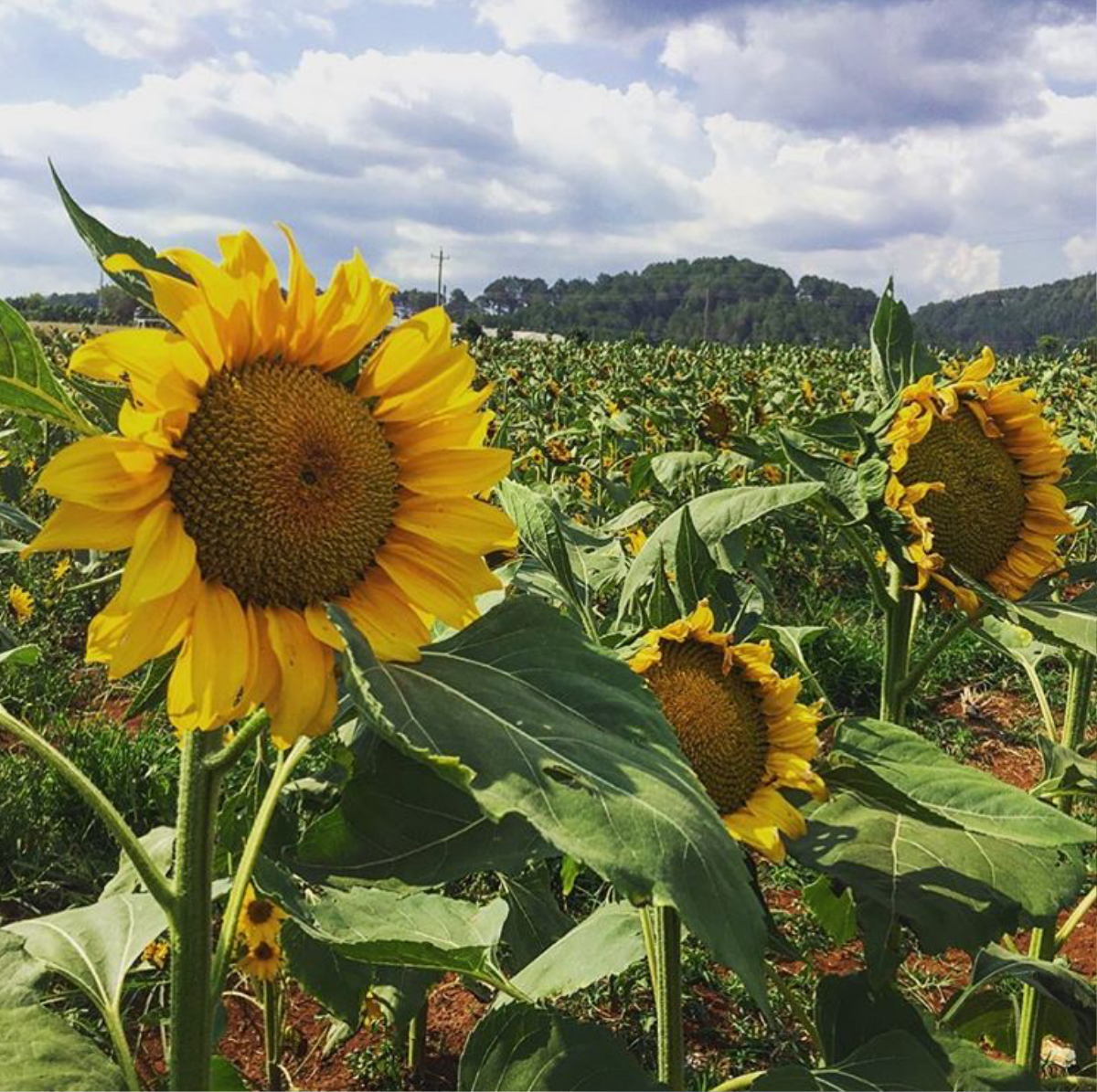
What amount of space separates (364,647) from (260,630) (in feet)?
0.34

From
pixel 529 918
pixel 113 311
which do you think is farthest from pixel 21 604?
pixel 113 311

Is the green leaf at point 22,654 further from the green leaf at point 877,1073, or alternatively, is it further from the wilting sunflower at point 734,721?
the green leaf at point 877,1073

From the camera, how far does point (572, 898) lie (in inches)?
103

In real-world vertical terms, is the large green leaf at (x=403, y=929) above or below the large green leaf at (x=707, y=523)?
below

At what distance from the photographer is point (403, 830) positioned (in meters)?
0.90

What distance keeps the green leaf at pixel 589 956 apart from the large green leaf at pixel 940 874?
0.71ft

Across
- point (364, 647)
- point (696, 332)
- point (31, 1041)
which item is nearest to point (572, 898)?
point (31, 1041)

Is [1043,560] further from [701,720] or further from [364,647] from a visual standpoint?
[364,647]

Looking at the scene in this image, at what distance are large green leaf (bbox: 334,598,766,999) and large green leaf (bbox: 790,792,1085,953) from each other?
0.35 meters

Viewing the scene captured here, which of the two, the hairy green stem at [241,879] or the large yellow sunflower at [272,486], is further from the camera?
the hairy green stem at [241,879]

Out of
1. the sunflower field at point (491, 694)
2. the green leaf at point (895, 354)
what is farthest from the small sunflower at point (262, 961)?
the green leaf at point (895, 354)

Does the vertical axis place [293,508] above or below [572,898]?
above

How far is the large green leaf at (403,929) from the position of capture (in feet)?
2.75

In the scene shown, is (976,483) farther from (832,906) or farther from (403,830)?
(403,830)
